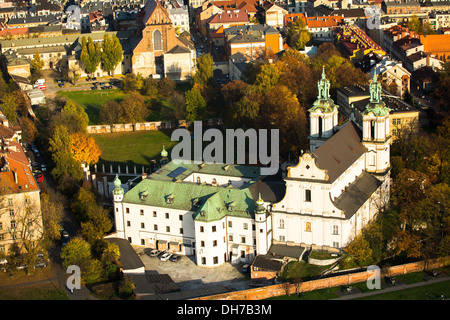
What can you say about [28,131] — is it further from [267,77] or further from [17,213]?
[17,213]

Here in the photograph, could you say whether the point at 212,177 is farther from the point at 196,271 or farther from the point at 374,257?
the point at 374,257

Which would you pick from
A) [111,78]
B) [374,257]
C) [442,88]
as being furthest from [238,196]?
[111,78]

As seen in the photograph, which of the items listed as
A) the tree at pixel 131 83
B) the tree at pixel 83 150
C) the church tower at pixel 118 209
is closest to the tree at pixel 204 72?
the tree at pixel 131 83

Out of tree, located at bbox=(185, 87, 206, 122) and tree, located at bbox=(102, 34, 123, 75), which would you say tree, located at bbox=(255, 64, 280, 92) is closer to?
tree, located at bbox=(185, 87, 206, 122)

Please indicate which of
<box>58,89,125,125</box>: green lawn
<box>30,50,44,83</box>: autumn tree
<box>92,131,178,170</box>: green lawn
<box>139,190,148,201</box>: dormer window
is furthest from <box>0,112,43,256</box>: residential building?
<box>30,50,44,83</box>: autumn tree

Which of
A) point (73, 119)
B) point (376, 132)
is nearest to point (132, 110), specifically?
point (73, 119)
